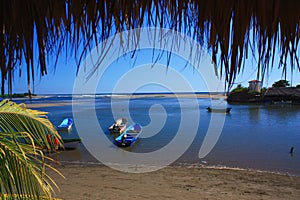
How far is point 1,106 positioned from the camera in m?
1.88

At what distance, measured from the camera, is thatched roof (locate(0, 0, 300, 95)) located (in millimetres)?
828

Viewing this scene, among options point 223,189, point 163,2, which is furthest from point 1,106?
point 223,189

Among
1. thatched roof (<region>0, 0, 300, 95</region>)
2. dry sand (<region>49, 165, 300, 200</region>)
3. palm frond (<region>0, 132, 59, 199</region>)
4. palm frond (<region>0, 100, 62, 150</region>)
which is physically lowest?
dry sand (<region>49, 165, 300, 200</region>)

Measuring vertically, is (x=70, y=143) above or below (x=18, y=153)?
below

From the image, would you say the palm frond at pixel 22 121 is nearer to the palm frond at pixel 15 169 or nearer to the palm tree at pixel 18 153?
the palm tree at pixel 18 153

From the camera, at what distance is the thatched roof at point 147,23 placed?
828 mm

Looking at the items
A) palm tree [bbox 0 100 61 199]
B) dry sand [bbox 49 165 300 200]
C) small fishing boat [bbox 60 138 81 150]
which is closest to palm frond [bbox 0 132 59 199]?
palm tree [bbox 0 100 61 199]

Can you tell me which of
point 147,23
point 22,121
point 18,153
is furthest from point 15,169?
point 147,23

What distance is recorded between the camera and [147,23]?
101 cm

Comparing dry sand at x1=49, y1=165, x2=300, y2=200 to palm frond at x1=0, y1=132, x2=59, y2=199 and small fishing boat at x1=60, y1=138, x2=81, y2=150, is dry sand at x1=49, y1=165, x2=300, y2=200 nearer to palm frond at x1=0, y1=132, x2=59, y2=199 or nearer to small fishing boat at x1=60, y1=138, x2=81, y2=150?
small fishing boat at x1=60, y1=138, x2=81, y2=150

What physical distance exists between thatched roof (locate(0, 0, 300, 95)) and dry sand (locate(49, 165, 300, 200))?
5.71 metres

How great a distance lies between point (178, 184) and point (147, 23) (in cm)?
673

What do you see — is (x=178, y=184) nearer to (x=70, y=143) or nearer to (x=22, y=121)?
(x=22, y=121)

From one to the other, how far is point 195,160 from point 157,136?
226 inches
